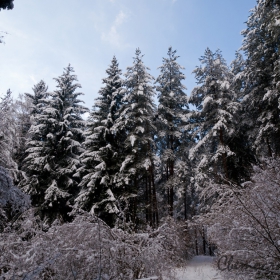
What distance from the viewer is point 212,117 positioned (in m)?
15.3

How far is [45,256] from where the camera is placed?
3.36 meters

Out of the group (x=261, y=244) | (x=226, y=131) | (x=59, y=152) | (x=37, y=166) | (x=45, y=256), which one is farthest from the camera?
(x=59, y=152)

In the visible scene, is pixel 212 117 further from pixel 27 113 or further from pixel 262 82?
pixel 27 113

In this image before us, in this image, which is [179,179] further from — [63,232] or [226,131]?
[63,232]

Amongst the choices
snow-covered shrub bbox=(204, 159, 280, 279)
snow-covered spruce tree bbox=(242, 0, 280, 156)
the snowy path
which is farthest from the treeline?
snow-covered shrub bbox=(204, 159, 280, 279)

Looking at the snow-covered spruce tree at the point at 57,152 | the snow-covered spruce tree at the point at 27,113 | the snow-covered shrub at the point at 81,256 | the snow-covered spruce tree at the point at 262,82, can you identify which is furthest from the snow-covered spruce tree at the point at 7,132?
the snow-covered spruce tree at the point at 262,82

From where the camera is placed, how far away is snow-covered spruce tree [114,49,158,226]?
1437 centimetres

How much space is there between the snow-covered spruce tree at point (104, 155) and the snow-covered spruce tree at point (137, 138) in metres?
0.71

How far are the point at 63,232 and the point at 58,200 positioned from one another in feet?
38.5

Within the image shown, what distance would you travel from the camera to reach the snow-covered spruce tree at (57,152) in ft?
49.8

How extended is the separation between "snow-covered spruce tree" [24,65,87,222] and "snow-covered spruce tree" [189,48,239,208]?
8.63m

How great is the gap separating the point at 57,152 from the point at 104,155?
13.9 ft

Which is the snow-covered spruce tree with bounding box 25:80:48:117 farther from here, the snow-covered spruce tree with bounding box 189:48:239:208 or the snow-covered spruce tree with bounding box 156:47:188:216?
the snow-covered spruce tree with bounding box 189:48:239:208

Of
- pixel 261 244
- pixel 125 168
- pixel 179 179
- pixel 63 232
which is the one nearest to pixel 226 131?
pixel 179 179
